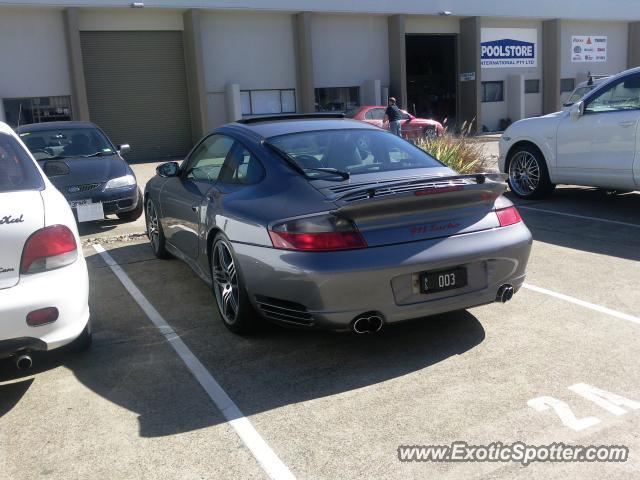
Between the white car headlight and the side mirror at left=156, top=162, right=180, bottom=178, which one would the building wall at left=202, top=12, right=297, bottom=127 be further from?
the side mirror at left=156, top=162, right=180, bottom=178

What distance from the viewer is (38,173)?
4.27m

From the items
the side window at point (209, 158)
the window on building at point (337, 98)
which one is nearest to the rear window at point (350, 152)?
the side window at point (209, 158)

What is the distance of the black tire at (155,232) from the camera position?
6801mm

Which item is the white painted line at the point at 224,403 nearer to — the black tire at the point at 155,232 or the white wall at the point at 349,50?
the black tire at the point at 155,232

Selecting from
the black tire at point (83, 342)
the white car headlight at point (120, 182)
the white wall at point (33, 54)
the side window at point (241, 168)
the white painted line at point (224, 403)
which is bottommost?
the white painted line at point (224, 403)

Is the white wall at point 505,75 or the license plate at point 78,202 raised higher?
the white wall at point 505,75

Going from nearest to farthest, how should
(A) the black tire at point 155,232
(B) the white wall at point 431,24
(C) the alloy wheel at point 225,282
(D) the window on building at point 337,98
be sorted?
1. (C) the alloy wheel at point 225,282
2. (A) the black tire at point 155,232
3. (D) the window on building at point 337,98
4. (B) the white wall at point 431,24

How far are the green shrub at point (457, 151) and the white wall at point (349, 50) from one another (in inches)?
680

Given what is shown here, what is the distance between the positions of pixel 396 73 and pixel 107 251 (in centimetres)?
2390

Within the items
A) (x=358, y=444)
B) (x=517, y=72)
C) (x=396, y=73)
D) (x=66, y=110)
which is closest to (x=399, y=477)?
(x=358, y=444)

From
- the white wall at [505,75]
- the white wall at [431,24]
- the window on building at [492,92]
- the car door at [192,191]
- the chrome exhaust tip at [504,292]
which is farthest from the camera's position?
the window on building at [492,92]

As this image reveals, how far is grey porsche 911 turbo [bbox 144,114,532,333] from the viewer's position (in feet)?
12.6

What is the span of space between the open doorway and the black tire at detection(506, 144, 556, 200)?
2410cm

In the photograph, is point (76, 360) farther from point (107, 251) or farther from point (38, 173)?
point (107, 251)
